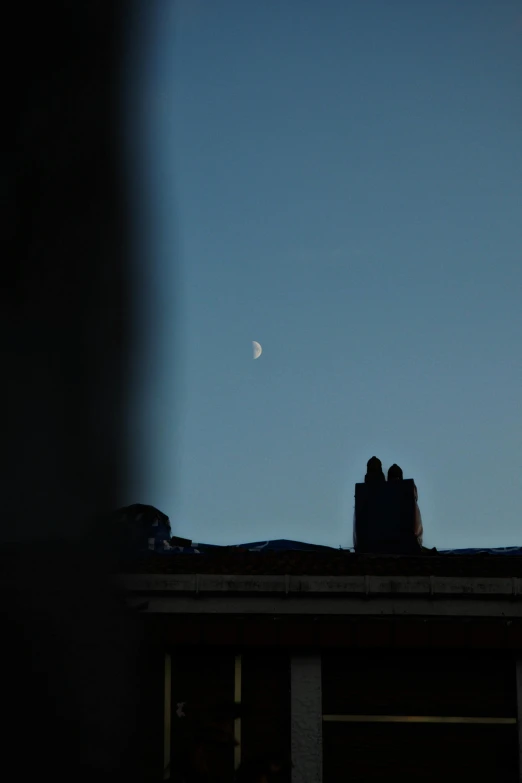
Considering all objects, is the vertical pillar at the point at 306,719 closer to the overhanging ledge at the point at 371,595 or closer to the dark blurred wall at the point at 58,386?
the overhanging ledge at the point at 371,595

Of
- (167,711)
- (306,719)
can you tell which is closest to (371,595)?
(306,719)

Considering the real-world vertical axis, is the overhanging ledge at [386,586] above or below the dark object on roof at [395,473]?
below

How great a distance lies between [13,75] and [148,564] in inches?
586

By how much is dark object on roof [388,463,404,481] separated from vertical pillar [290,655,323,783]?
26.9 ft

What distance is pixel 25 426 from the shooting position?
2715mm

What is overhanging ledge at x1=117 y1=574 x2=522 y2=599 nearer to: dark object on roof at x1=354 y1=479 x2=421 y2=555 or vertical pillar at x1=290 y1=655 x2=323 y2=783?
vertical pillar at x1=290 y1=655 x2=323 y2=783

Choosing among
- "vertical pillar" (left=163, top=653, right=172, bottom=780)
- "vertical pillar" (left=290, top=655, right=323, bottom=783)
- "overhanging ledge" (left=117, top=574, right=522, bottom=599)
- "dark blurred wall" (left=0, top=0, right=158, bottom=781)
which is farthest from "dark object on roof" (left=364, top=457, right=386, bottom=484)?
"dark blurred wall" (left=0, top=0, right=158, bottom=781)

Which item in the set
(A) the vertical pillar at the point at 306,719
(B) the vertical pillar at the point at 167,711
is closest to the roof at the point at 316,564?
(B) the vertical pillar at the point at 167,711

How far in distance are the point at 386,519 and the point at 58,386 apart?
18.6m

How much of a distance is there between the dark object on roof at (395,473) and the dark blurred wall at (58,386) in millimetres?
18889

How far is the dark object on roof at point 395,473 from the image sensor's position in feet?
70.8

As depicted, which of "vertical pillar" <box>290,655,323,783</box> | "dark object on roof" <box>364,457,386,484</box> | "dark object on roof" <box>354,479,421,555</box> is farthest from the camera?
"dark object on roof" <box>364,457,386,484</box>

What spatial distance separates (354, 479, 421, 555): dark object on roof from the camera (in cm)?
2047

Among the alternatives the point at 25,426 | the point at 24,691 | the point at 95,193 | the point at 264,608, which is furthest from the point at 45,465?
the point at 264,608
